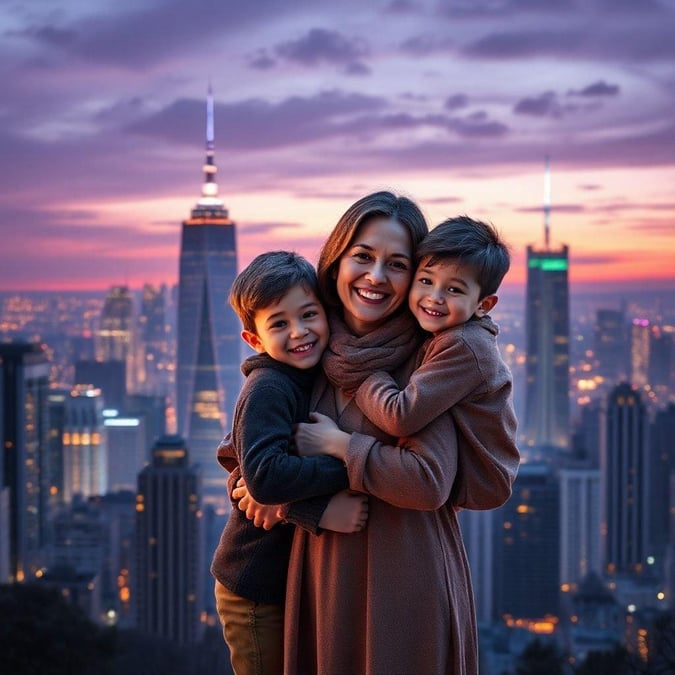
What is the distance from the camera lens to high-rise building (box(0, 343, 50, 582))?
32.5 metres

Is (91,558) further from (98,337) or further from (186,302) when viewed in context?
(186,302)

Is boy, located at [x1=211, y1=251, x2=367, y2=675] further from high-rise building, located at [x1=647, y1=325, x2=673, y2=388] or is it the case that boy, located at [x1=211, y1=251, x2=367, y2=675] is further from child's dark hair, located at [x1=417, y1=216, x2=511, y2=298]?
high-rise building, located at [x1=647, y1=325, x2=673, y2=388]

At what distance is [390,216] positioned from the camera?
1933mm

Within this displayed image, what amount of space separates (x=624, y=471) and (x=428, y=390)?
39.1m

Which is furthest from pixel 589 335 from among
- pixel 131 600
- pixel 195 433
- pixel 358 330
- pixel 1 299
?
pixel 358 330

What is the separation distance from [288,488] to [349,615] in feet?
0.87

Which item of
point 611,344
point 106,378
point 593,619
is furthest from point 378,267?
point 106,378

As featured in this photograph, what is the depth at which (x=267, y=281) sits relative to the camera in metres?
1.95

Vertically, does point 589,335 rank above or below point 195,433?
above

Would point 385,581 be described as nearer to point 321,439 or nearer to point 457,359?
point 321,439

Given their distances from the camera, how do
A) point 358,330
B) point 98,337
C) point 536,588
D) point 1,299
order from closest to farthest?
point 358,330
point 536,588
point 1,299
point 98,337

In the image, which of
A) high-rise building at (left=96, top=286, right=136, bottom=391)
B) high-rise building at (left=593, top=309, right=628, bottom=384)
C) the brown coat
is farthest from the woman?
high-rise building at (left=96, top=286, right=136, bottom=391)

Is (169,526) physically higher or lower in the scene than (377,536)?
lower

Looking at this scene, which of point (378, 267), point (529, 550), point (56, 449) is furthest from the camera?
point (56, 449)
